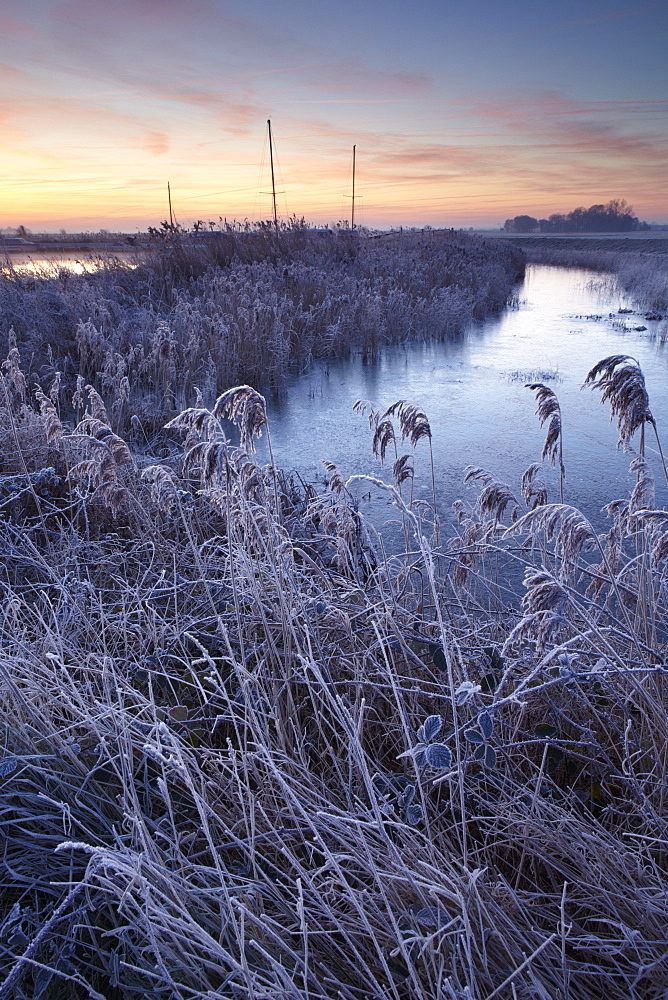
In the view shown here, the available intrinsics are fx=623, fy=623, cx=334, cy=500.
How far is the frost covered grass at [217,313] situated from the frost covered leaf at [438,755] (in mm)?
4854

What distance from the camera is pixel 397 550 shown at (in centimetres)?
404

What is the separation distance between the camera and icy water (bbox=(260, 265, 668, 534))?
5.20 metres

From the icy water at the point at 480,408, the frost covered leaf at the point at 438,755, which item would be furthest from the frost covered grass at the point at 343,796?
the icy water at the point at 480,408

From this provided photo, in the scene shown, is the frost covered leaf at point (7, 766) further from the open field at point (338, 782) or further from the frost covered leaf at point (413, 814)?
the frost covered leaf at point (413, 814)

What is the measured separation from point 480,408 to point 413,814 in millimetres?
6071

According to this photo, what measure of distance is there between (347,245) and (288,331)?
342 inches

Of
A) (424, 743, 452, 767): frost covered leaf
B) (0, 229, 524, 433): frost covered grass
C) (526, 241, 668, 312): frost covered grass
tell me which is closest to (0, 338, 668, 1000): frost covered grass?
(424, 743, 452, 767): frost covered leaf

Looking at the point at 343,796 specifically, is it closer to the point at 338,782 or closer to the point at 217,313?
the point at 338,782

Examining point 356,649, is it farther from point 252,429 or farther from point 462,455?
point 462,455

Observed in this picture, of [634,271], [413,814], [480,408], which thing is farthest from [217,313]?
[634,271]

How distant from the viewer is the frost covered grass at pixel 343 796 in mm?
1289

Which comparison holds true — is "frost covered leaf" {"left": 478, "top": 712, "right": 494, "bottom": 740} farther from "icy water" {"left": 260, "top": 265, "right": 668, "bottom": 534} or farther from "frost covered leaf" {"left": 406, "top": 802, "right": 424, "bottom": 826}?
"icy water" {"left": 260, "top": 265, "right": 668, "bottom": 534}

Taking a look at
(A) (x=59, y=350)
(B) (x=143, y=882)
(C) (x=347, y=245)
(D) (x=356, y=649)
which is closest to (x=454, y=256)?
(C) (x=347, y=245)

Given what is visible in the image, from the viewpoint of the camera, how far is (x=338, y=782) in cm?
191
